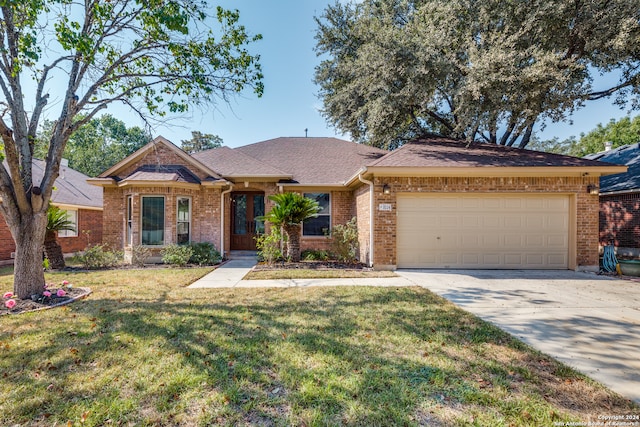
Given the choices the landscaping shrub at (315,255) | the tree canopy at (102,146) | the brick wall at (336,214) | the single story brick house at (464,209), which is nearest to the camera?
the single story brick house at (464,209)

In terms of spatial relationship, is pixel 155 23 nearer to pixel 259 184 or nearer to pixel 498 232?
pixel 259 184

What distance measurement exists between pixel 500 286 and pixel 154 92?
9181mm

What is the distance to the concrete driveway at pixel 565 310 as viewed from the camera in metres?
3.18

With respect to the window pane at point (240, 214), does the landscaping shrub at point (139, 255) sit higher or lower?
lower

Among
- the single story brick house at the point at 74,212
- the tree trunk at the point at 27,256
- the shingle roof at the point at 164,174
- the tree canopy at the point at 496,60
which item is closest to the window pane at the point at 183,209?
the shingle roof at the point at 164,174

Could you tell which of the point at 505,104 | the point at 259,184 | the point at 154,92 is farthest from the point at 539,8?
the point at 154,92

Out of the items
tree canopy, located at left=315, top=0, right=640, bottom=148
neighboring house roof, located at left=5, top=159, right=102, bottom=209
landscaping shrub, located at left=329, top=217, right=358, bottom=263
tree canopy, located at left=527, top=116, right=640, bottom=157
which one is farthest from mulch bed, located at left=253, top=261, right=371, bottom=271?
tree canopy, located at left=527, top=116, right=640, bottom=157

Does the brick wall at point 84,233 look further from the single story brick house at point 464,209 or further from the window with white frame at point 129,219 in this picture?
the single story brick house at point 464,209

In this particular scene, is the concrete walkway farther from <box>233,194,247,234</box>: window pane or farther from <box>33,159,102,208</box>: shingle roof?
<box>33,159,102,208</box>: shingle roof

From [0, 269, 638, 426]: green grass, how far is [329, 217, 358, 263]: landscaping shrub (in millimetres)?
4917

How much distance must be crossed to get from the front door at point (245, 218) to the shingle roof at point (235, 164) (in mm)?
1489

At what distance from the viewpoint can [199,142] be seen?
37.9 m

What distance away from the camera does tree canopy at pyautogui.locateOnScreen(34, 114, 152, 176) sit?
93.0 ft

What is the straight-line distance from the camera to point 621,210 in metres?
11.4
